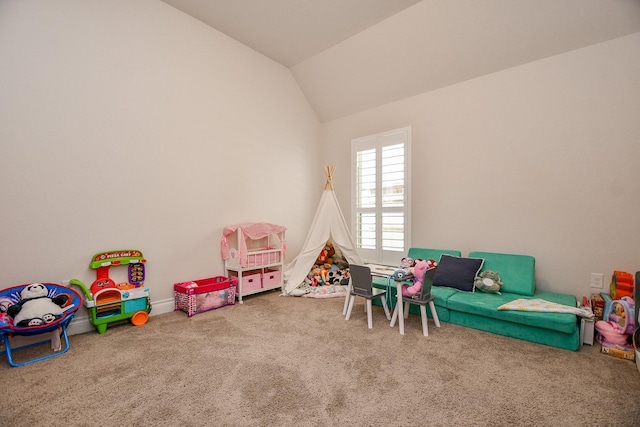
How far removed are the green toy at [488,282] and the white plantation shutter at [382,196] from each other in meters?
1.07

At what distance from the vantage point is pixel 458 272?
306 cm

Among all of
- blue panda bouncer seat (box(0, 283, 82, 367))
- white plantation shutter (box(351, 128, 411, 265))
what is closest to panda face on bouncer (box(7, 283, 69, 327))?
blue panda bouncer seat (box(0, 283, 82, 367))

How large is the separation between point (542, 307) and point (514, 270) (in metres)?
0.64

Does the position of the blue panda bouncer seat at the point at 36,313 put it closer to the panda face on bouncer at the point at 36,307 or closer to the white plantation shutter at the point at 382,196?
the panda face on bouncer at the point at 36,307

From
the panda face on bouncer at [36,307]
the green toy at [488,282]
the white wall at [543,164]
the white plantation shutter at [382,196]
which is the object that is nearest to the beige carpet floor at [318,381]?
the panda face on bouncer at [36,307]

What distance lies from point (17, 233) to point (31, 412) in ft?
4.77

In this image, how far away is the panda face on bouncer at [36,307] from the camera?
6.78ft

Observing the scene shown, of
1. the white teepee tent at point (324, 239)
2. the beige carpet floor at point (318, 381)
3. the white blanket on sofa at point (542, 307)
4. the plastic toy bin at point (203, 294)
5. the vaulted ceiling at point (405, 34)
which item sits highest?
the vaulted ceiling at point (405, 34)

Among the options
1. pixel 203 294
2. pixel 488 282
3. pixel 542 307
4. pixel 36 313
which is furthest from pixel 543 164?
pixel 36 313

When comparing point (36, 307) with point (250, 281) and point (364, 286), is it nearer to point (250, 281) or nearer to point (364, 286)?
point (250, 281)

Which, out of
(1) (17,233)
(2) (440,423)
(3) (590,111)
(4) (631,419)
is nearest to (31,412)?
(1) (17,233)

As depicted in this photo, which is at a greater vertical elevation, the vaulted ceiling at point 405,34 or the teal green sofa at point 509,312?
the vaulted ceiling at point 405,34

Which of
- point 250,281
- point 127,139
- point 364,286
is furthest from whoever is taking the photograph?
point 250,281

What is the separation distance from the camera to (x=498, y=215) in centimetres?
324
